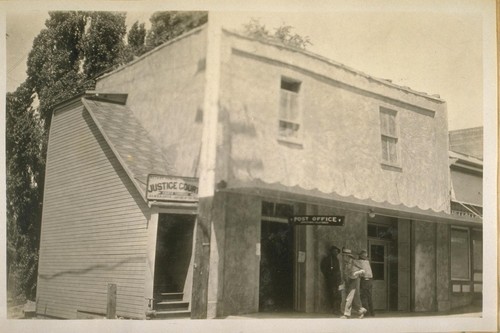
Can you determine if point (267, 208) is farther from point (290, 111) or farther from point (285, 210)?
point (290, 111)

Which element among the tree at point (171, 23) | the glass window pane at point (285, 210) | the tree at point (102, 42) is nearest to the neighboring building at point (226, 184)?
the glass window pane at point (285, 210)

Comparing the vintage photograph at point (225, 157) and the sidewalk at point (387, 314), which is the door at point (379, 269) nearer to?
the vintage photograph at point (225, 157)

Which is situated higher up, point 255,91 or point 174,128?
point 255,91

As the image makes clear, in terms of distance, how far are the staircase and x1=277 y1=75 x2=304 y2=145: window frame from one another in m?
2.11

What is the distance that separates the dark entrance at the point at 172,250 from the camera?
256 inches

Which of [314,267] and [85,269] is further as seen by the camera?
[314,267]

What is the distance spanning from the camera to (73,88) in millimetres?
7191

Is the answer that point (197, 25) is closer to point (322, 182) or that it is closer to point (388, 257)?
point (322, 182)

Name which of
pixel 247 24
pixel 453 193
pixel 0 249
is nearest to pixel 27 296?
pixel 0 249

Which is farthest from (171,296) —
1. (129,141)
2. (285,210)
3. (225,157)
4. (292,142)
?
(292,142)

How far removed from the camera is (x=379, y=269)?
782 centimetres

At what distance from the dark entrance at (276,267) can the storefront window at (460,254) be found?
2268mm

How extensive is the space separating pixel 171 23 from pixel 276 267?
3134mm

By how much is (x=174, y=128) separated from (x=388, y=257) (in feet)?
11.0
